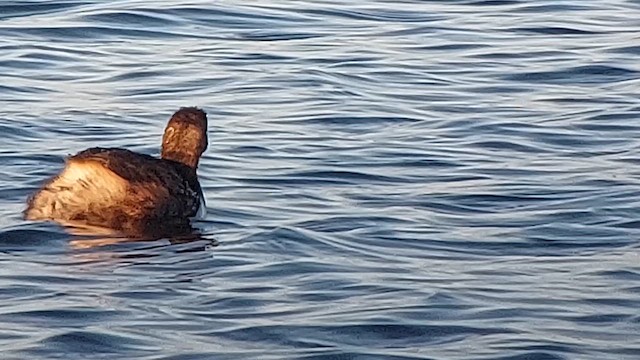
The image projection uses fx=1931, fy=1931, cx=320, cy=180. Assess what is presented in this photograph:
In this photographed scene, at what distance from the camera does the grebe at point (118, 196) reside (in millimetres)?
10258

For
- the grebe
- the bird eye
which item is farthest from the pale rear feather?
the bird eye

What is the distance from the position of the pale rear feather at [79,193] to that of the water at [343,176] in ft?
0.54

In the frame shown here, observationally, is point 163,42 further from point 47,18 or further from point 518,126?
point 518,126

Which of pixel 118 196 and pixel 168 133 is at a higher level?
pixel 168 133

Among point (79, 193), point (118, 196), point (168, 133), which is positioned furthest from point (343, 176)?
point (79, 193)

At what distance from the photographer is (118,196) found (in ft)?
33.8

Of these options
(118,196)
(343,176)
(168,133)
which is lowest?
(343,176)

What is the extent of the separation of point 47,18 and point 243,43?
7.59 ft

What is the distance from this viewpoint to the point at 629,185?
11.4 m

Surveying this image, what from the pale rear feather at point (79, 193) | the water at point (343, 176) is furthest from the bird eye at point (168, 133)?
the pale rear feather at point (79, 193)

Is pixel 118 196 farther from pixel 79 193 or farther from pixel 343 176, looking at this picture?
pixel 343 176

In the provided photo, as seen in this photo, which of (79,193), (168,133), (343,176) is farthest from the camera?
(343,176)

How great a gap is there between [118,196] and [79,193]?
21 centimetres

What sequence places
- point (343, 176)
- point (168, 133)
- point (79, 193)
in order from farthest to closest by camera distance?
point (343, 176) < point (168, 133) < point (79, 193)
